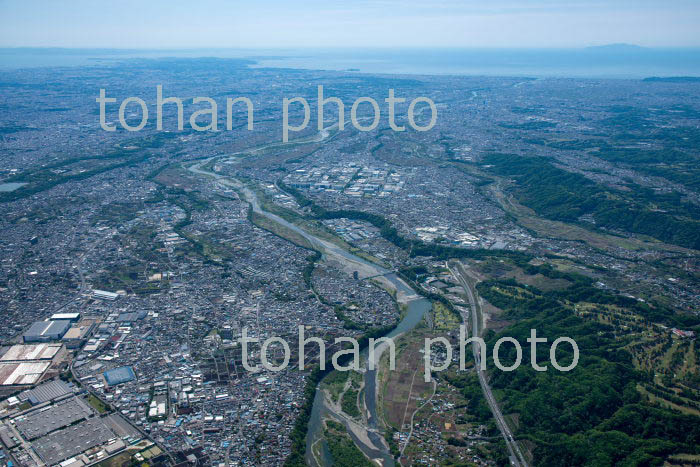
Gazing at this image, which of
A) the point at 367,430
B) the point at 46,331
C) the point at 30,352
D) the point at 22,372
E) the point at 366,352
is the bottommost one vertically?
the point at 367,430

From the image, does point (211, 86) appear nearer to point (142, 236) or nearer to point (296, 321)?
point (142, 236)

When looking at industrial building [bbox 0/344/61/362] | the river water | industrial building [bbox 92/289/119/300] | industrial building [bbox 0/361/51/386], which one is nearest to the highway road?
the river water

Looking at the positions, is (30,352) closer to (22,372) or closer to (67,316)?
(22,372)

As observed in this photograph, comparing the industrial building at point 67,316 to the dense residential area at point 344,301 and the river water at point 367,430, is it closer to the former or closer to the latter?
the dense residential area at point 344,301

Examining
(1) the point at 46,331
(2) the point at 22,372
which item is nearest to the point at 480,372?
(2) the point at 22,372

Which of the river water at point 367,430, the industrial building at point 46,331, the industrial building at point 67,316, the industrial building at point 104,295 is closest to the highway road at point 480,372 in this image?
the river water at point 367,430
